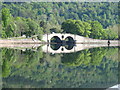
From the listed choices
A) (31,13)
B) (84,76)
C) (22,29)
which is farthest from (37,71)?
(31,13)

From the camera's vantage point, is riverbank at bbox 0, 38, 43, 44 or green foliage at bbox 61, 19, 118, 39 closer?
riverbank at bbox 0, 38, 43, 44

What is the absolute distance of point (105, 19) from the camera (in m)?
120

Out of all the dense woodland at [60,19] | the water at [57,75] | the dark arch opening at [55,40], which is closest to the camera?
the water at [57,75]

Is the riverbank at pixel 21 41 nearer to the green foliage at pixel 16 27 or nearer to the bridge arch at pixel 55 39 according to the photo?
the green foliage at pixel 16 27

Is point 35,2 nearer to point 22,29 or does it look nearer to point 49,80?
point 22,29

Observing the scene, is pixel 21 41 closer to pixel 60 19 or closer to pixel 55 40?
pixel 55 40

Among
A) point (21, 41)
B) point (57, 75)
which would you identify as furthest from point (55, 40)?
point (57, 75)

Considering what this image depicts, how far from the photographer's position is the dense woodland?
7388 centimetres

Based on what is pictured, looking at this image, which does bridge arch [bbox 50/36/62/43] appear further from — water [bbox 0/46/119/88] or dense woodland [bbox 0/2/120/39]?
water [bbox 0/46/119/88]

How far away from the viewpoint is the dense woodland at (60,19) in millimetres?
73875

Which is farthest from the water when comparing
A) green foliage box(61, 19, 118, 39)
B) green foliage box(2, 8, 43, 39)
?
green foliage box(61, 19, 118, 39)

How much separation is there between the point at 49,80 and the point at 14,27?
154 feet

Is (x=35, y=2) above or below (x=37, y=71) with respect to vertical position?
above

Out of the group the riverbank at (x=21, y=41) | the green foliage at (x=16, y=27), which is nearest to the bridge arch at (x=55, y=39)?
the green foliage at (x=16, y=27)
